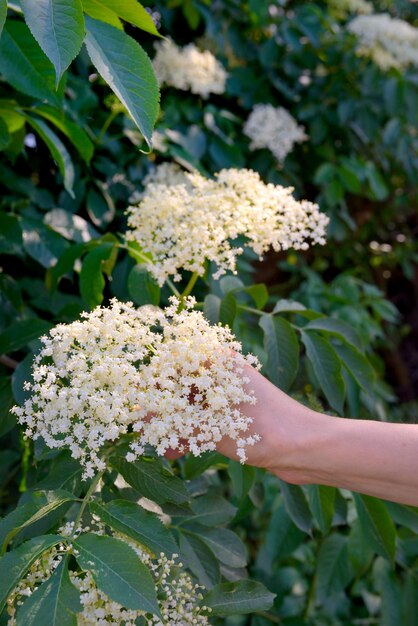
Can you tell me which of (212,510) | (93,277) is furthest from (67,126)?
(212,510)

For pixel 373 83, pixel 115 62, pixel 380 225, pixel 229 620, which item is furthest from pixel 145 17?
pixel 380 225

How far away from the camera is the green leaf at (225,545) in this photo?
1403 millimetres

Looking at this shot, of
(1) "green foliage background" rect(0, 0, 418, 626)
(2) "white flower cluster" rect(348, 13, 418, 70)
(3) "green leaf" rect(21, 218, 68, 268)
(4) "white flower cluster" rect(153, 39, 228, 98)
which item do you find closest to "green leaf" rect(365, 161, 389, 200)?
(1) "green foliage background" rect(0, 0, 418, 626)

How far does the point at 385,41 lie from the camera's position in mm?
3090

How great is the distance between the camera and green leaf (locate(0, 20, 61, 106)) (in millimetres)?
1368

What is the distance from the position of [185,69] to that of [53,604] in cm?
203

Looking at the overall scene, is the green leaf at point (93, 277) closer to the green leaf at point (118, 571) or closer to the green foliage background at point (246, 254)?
the green foliage background at point (246, 254)

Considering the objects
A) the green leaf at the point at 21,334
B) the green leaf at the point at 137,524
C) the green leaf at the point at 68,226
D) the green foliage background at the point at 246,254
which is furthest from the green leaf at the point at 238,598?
the green leaf at the point at 68,226

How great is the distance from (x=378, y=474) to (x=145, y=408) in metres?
0.36

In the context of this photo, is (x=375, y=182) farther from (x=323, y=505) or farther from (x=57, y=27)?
(x=57, y=27)

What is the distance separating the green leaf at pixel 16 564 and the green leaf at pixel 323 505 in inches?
24.6

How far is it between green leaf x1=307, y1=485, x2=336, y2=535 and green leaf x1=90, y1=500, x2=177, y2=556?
1.60ft

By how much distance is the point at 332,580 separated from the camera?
1959 millimetres

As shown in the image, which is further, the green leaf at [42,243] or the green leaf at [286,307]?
the green leaf at [42,243]
